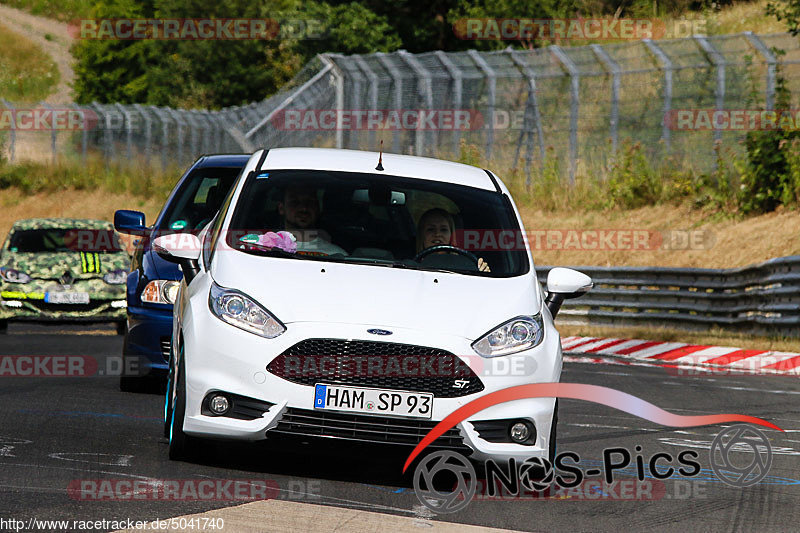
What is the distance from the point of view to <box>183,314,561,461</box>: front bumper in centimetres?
657

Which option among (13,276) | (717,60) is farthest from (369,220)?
(717,60)

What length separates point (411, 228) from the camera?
8383 millimetres

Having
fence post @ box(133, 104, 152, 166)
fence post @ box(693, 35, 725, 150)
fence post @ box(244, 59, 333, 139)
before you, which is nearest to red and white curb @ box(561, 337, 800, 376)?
fence post @ box(693, 35, 725, 150)

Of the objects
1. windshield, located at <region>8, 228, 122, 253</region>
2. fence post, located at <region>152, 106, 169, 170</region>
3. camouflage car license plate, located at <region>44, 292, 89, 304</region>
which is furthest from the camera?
fence post, located at <region>152, 106, 169, 170</region>

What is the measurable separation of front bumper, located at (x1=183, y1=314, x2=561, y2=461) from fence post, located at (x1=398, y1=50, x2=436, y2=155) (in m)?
20.5

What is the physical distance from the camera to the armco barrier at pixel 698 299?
17.0 metres

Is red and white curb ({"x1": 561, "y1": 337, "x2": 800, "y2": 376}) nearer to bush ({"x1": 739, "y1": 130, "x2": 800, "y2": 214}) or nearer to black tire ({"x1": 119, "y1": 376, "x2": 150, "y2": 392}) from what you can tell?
black tire ({"x1": 119, "y1": 376, "x2": 150, "y2": 392})

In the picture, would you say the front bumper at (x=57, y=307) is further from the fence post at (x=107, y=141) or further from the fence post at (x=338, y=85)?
the fence post at (x=107, y=141)

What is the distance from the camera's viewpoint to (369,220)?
810 cm

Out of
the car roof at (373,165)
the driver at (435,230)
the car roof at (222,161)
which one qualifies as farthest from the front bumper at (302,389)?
the car roof at (222,161)

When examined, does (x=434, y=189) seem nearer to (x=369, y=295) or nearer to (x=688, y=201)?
(x=369, y=295)

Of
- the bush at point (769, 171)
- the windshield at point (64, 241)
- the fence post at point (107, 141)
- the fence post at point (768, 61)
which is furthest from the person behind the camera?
the fence post at point (107, 141)

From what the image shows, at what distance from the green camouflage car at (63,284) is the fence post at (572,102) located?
36.7ft

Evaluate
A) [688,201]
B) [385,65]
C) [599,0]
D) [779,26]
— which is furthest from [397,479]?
[599,0]
